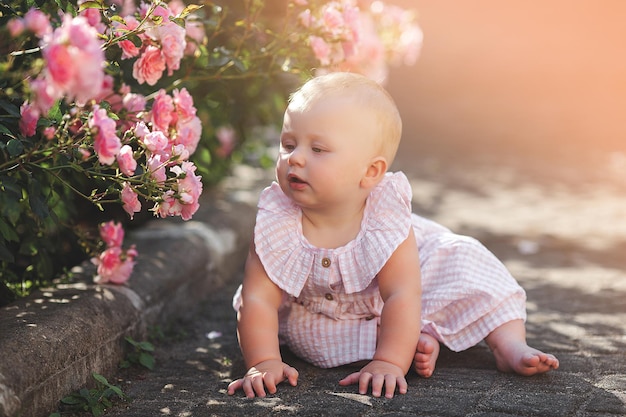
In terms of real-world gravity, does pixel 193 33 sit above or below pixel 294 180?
above

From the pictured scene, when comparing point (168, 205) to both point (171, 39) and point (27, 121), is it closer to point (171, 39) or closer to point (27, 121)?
point (27, 121)

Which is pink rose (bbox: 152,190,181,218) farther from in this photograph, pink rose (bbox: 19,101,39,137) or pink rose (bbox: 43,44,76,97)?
pink rose (bbox: 43,44,76,97)

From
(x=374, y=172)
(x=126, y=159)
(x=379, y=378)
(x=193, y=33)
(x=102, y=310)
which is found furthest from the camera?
(x=193, y=33)

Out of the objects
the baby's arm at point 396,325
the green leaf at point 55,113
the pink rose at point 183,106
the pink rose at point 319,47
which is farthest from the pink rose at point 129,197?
the pink rose at point 319,47

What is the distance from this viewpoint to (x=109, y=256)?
3.11 m

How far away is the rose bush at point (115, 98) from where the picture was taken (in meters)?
2.12

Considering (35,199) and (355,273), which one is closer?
(35,199)

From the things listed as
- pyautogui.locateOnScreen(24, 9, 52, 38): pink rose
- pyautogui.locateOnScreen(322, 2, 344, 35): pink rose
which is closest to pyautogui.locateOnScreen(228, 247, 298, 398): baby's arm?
pyautogui.locateOnScreen(322, 2, 344, 35): pink rose

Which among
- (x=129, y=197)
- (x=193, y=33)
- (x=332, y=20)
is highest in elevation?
(x=332, y=20)

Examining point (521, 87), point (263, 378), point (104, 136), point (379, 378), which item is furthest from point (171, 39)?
point (521, 87)

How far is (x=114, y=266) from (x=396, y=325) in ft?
3.50

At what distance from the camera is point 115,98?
3.09 meters

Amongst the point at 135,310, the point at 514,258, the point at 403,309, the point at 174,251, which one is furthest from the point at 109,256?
the point at 514,258

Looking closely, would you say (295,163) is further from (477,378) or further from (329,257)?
(477,378)
